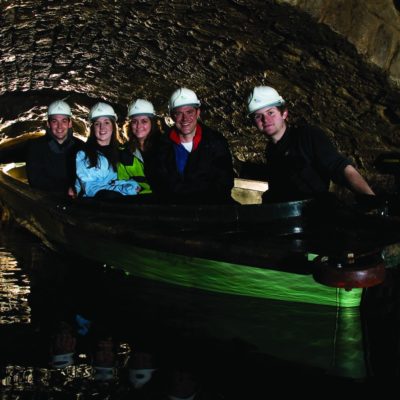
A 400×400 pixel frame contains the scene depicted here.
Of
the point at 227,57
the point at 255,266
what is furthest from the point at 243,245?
the point at 227,57

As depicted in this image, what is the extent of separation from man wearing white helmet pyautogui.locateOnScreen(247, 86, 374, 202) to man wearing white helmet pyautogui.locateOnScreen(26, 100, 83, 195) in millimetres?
2322

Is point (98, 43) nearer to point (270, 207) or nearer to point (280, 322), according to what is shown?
point (270, 207)

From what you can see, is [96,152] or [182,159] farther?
[96,152]

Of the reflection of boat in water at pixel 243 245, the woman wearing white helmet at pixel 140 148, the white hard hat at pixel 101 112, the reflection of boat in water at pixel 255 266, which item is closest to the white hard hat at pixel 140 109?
the woman wearing white helmet at pixel 140 148

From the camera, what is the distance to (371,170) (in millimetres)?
6129

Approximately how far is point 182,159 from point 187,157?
5 cm

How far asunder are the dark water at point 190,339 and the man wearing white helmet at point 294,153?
1052mm

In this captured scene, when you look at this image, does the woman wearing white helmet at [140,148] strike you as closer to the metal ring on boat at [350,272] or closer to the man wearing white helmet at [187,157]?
the man wearing white helmet at [187,157]

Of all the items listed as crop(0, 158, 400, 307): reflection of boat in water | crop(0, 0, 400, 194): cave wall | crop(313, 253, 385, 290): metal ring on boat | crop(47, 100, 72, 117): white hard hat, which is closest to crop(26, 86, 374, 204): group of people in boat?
crop(47, 100, 72, 117): white hard hat

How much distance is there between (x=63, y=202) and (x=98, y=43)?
2.20 meters

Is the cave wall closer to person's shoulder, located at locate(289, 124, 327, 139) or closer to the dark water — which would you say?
person's shoulder, located at locate(289, 124, 327, 139)

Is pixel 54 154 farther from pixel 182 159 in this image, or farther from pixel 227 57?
pixel 227 57

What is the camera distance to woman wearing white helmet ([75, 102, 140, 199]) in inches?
187

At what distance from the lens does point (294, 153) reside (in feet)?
12.9
